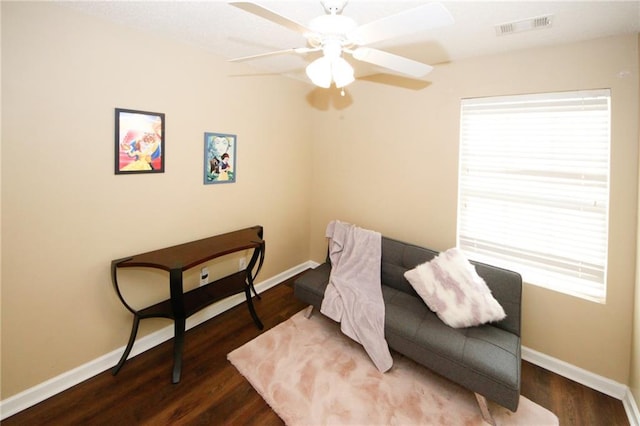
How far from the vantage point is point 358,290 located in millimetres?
2383

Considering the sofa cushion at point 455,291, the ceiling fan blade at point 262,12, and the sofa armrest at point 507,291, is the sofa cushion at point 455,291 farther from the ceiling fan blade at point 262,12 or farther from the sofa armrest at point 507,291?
the ceiling fan blade at point 262,12

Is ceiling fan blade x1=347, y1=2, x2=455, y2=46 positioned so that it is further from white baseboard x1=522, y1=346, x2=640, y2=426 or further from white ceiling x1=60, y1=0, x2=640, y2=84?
white baseboard x1=522, y1=346, x2=640, y2=426

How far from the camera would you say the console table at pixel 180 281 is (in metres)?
1.90

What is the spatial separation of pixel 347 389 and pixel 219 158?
84.6 inches

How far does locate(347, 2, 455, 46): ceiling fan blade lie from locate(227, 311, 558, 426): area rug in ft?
6.81

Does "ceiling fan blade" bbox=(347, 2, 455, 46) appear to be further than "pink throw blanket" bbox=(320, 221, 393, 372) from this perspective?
No

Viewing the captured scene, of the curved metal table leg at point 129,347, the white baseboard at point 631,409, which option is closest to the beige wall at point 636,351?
the white baseboard at point 631,409

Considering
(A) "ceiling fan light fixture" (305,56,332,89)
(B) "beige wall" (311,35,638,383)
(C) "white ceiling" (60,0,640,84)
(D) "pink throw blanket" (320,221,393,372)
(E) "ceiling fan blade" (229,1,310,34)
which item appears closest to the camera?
(E) "ceiling fan blade" (229,1,310,34)

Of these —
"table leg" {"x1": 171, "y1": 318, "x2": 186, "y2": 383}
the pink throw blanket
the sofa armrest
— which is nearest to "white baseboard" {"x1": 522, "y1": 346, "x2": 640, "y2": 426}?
the sofa armrest

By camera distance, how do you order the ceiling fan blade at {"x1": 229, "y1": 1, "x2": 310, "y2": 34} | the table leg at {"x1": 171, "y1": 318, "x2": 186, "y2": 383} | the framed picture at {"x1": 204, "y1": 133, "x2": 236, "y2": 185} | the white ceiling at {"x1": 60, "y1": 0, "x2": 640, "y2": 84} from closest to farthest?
1. the ceiling fan blade at {"x1": 229, "y1": 1, "x2": 310, "y2": 34}
2. the white ceiling at {"x1": 60, "y1": 0, "x2": 640, "y2": 84}
3. the table leg at {"x1": 171, "y1": 318, "x2": 186, "y2": 383}
4. the framed picture at {"x1": 204, "y1": 133, "x2": 236, "y2": 185}

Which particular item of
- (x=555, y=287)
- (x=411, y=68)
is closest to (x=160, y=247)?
(x=411, y=68)

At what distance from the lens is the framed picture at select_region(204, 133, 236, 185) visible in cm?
247

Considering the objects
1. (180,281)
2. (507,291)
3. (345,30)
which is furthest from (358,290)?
(345,30)

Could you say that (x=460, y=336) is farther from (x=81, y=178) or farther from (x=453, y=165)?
(x=81, y=178)
